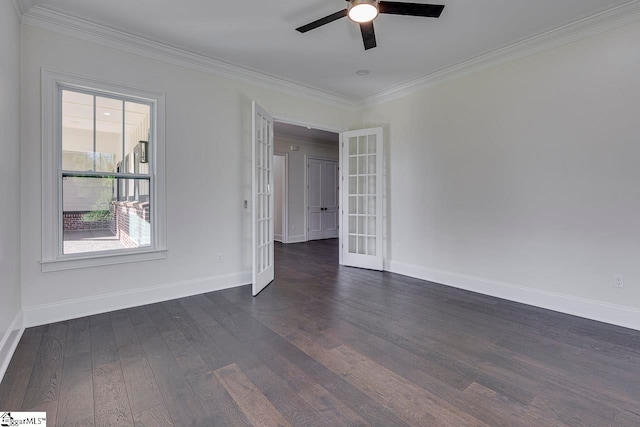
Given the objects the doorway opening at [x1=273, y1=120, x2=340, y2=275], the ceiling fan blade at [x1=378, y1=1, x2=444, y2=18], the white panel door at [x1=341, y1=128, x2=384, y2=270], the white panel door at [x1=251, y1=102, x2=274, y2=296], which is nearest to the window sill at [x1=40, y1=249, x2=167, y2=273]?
the white panel door at [x1=251, y1=102, x2=274, y2=296]

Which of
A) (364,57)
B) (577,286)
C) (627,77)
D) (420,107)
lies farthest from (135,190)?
(627,77)

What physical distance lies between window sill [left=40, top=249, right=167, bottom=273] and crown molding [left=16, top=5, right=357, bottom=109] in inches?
83.1

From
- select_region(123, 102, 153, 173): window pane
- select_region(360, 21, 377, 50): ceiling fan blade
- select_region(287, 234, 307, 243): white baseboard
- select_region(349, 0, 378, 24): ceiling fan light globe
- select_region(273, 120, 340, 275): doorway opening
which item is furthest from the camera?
select_region(287, 234, 307, 243): white baseboard

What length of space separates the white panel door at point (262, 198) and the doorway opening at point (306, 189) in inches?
116

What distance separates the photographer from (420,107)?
4.49 metres

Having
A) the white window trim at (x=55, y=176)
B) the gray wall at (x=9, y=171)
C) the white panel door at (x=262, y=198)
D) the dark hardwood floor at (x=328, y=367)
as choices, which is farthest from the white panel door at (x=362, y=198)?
the gray wall at (x=9, y=171)

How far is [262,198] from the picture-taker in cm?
402

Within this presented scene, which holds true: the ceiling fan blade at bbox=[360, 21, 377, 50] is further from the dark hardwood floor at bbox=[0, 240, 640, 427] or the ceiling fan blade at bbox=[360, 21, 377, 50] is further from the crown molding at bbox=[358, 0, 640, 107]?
the dark hardwood floor at bbox=[0, 240, 640, 427]

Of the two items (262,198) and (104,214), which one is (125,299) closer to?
(104,214)

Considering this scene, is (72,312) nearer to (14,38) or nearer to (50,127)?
(50,127)

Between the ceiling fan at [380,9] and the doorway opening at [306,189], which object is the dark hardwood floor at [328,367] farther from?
the doorway opening at [306,189]

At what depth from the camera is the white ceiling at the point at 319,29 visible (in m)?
2.76

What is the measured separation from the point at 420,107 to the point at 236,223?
304 centimetres

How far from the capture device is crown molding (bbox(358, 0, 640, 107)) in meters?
2.80
